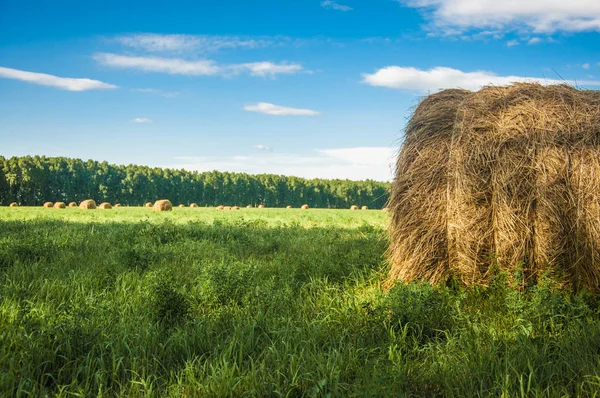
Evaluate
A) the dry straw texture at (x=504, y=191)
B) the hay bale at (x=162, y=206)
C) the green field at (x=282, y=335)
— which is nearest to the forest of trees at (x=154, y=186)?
the hay bale at (x=162, y=206)

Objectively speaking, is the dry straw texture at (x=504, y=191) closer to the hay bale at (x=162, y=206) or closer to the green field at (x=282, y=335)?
the green field at (x=282, y=335)

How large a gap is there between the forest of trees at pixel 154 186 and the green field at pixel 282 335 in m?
56.2

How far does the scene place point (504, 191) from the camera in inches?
231

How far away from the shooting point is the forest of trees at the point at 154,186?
215 feet

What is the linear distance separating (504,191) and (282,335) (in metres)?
3.61

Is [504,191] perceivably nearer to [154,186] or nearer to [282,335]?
[282,335]

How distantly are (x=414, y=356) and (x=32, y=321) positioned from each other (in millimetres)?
3911

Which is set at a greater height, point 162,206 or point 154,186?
point 154,186

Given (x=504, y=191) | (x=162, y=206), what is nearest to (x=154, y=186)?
(x=162, y=206)

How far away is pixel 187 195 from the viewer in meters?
85.8

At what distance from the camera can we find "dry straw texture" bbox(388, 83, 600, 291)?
5.76m

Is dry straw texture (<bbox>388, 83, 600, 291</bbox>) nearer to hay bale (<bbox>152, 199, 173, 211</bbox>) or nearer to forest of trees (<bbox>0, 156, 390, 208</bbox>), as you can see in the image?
hay bale (<bbox>152, 199, 173, 211</bbox>)

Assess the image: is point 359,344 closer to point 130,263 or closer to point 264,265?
point 264,265

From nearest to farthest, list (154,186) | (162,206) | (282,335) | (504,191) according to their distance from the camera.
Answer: (282,335), (504,191), (162,206), (154,186)
